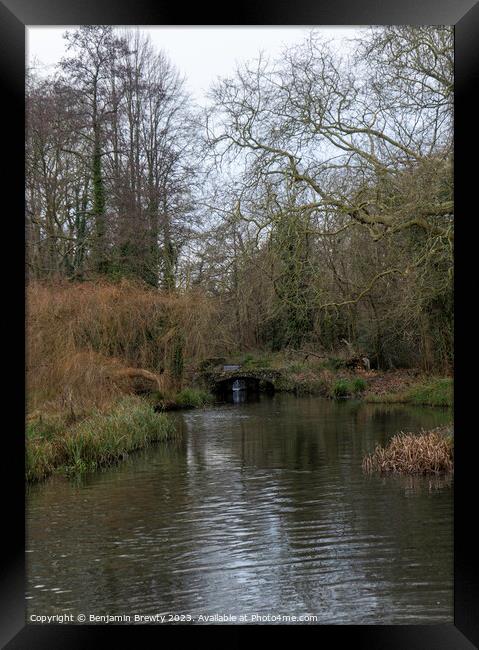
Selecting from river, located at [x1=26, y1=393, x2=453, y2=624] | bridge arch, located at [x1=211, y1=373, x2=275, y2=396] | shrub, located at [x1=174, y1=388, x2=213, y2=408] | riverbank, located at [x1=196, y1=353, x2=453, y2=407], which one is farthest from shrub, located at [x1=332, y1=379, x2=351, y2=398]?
river, located at [x1=26, y1=393, x2=453, y2=624]

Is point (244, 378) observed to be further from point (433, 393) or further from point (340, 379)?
point (433, 393)

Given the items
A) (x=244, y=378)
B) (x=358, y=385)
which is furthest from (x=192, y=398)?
(x=358, y=385)

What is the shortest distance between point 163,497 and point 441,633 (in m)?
5.47

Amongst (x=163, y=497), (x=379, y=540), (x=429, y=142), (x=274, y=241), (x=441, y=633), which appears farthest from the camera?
(x=274, y=241)

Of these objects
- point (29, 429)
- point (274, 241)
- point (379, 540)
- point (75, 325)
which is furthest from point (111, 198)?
point (379, 540)

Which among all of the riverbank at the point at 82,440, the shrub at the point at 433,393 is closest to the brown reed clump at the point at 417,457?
the riverbank at the point at 82,440

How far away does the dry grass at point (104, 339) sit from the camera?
441 inches

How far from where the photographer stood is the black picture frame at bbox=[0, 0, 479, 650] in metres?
3.51

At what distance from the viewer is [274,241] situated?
10.2 meters

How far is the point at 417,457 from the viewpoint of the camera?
28.6 ft

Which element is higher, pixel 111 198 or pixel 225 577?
pixel 111 198
